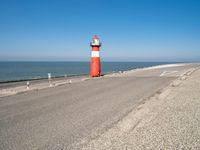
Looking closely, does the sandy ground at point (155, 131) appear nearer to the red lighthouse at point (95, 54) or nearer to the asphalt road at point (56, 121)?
the asphalt road at point (56, 121)

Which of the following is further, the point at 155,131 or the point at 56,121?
the point at 56,121

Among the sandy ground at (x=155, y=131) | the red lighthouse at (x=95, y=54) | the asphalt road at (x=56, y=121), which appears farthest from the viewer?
the red lighthouse at (x=95, y=54)

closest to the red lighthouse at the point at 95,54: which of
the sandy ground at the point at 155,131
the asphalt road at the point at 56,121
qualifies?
the asphalt road at the point at 56,121

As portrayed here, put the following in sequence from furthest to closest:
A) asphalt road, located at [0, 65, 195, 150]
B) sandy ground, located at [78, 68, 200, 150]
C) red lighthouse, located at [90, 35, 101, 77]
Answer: red lighthouse, located at [90, 35, 101, 77]
asphalt road, located at [0, 65, 195, 150]
sandy ground, located at [78, 68, 200, 150]

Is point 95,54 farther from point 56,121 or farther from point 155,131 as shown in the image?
point 155,131

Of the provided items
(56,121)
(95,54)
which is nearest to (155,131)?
Answer: (56,121)

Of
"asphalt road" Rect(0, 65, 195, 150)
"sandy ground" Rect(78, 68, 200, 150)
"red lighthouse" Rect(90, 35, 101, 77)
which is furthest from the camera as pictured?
"red lighthouse" Rect(90, 35, 101, 77)

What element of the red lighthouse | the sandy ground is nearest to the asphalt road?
the sandy ground

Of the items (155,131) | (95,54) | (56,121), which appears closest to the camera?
(155,131)

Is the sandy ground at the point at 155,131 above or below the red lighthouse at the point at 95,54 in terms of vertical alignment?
below

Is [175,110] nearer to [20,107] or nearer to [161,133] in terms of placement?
[161,133]

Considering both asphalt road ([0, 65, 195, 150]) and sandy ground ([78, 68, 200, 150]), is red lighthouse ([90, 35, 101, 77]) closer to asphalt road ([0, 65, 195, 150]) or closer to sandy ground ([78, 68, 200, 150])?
asphalt road ([0, 65, 195, 150])

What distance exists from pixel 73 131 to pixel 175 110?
12.7 ft

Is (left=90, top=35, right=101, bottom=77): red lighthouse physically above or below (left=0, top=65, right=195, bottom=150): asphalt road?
above
